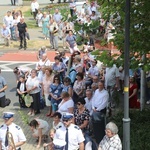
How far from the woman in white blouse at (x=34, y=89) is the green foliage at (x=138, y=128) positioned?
12.7ft

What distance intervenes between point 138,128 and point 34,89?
483 cm

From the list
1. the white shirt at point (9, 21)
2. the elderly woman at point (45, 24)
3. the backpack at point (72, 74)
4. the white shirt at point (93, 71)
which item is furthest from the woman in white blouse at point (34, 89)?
the white shirt at point (9, 21)

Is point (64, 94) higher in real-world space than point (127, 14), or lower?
lower

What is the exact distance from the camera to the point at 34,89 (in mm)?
15016

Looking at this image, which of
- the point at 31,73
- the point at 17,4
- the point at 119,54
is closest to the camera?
the point at 119,54

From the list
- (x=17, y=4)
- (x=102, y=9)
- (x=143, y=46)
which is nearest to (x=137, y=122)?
(x=143, y=46)

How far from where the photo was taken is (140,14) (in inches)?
419

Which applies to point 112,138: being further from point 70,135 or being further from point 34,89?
point 34,89

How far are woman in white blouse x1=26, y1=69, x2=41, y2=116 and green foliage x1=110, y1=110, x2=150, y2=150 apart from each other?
387 centimetres

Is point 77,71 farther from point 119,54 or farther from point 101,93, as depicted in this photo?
point 119,54

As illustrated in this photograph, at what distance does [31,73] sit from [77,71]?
4.81ft

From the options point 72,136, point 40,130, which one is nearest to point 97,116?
point 40,130

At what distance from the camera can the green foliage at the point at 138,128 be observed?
10.5 m

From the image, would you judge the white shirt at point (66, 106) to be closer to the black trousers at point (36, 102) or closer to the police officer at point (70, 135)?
the black trousers at point (36, 102)
